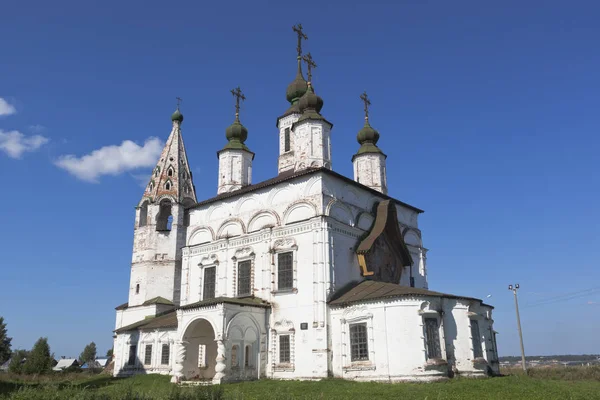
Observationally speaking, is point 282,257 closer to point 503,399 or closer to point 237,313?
point 237,313

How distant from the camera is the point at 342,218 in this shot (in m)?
20.1

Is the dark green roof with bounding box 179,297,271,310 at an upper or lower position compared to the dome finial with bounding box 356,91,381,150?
lower

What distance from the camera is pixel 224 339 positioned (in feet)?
57.9

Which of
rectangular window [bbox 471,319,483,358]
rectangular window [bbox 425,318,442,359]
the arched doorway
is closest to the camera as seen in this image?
rectangular window [bbox 425,318,442,359]

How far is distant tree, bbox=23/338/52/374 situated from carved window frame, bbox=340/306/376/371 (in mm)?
22370

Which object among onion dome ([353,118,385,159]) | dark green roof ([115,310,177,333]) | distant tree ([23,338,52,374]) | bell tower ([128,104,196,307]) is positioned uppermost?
onion dome ([353,118,385,159])

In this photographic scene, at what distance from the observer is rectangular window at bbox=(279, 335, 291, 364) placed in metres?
18.7

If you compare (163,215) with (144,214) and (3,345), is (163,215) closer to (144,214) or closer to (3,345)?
(144,214)

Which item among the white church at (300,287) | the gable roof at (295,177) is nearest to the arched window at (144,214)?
the white church at (300,287)

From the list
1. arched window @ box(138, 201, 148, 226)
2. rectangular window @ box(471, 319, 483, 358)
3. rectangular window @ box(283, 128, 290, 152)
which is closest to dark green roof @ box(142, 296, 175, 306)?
arched window @ box(138, 201, 148, 226)

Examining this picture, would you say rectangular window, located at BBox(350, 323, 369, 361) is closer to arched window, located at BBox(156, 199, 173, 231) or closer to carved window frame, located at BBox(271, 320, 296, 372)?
carved window frame, located at BBox(271, 320, 296, 372)

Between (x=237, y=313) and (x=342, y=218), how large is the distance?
5.51 m

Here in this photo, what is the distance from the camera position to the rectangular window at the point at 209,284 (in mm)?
22422

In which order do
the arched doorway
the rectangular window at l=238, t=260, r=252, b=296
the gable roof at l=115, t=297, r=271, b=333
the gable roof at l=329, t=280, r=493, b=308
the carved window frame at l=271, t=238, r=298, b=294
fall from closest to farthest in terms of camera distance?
1. the gable roof at l=329, t=280, r=493, b=308
2. the gable roof at l=115, t=297, r=271, b=333
3. the carved window frame at l=271, t=238, r=298, b=294
4. the arched doorway
5. the rectangular window at l=238, t=260, r=252, b=296
